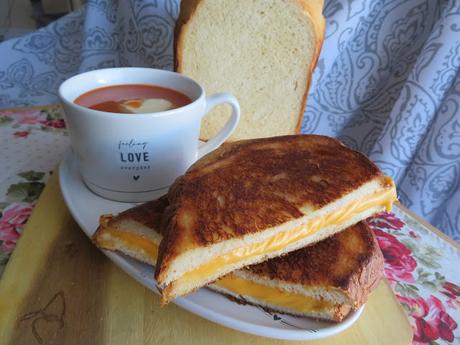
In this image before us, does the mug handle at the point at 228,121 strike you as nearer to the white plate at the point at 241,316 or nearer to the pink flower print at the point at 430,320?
the white plate at the point at 241,316

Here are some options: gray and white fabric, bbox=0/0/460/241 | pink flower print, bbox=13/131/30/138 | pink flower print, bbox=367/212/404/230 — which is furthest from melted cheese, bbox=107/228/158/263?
gray and white fabric, bbox=0/0/460/241

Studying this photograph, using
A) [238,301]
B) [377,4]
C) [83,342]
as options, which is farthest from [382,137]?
[83,342]

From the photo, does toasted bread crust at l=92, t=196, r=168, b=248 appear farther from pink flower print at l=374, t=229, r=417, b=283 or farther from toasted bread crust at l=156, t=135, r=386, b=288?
pink flower print at l=374, t=229, r=417, b=283

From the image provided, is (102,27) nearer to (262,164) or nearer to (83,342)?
(262,164)

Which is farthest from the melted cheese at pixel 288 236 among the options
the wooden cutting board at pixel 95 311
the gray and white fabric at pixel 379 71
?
the gray and white fabric at pixel 379 71

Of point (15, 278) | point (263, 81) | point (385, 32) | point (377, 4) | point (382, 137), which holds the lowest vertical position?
point (382, 137)

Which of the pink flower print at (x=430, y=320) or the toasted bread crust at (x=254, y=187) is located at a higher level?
the toasted bread crust at (x=254, y=187)

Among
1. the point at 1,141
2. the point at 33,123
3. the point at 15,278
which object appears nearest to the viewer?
the point at 15,278
